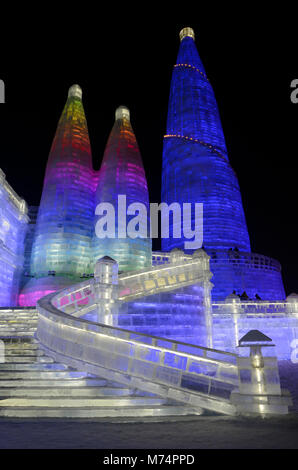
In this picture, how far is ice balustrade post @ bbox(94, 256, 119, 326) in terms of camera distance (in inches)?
595

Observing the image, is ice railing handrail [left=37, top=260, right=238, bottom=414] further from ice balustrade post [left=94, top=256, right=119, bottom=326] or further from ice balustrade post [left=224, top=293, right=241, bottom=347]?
ice balustrade post [left=224, top=293, right=241, bottom=347]

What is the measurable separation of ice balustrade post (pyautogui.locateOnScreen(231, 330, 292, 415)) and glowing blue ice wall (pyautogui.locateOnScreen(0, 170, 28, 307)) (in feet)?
76.6

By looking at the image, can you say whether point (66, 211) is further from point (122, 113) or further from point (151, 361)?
point (151, 361)

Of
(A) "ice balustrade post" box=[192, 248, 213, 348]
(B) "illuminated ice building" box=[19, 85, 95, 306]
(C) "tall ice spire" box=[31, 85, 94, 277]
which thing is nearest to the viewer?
(A) "ice balustrade post" box=[192, 248, 213, 348]

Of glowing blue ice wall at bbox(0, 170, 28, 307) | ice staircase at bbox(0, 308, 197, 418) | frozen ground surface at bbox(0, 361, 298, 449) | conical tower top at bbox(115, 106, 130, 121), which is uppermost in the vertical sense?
conical tower top at bbox(115, 106, 130, 121)

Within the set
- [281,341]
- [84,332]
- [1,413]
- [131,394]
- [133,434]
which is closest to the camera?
[133,434]

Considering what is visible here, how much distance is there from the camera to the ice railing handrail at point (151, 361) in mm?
7543

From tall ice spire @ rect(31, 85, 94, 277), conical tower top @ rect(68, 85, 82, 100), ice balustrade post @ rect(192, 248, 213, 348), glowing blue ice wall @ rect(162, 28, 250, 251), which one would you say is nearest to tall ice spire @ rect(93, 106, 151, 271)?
tall ice spire @ rect(31, 85, 94, 277)

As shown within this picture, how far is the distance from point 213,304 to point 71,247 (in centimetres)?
1487

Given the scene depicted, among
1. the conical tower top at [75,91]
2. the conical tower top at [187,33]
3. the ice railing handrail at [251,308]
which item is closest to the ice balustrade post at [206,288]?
the ice railing handrail at [251,308]

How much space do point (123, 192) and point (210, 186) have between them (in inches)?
980

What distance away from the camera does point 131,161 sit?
3516 centimetres
